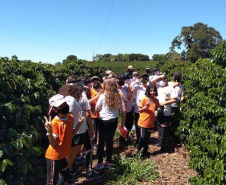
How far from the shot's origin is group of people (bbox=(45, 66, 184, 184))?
9.65 feet

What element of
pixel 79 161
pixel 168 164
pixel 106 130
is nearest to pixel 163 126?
pixel 168 164

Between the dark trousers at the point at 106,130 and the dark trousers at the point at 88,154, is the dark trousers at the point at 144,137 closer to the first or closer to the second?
the dark trousers at the point at 106,130

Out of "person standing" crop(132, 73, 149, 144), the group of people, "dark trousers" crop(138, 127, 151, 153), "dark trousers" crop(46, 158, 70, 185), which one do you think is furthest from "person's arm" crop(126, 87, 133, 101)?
"dark trousers" crop(46, 158, 70, 185)

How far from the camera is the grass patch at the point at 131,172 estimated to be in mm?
3729

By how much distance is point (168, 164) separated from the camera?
14.5 ft

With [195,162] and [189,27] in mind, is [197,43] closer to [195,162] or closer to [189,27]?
[189,27]

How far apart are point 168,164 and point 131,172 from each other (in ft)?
3.07

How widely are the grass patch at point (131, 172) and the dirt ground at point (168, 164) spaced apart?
0.11m

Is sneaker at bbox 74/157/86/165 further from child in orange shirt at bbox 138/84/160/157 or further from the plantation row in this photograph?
child in orange shirt at bbox 138/84/160/157

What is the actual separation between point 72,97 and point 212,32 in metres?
70.7

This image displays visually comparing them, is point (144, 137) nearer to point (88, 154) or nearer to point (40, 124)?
point (88, 154)

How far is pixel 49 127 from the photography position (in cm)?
266

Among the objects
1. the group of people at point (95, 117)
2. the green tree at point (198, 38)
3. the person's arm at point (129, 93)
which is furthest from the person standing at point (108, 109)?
the green tree at point (198, 38)

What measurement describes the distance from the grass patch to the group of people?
203mm
